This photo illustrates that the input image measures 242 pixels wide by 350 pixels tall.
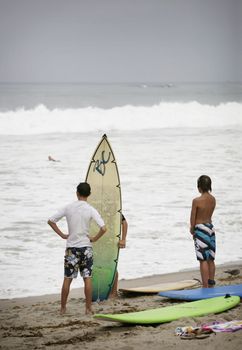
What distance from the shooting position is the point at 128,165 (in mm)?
10539

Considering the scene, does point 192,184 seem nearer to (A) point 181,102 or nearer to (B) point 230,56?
(B) point 230,56

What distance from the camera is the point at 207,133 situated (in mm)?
13492

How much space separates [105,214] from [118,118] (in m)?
12.5

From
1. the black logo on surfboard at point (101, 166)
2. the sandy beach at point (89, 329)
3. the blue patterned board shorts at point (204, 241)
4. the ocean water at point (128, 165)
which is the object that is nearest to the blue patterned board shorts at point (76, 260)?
the sandy beach at point (89, 329)

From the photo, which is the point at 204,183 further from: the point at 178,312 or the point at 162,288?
the point at 178,312

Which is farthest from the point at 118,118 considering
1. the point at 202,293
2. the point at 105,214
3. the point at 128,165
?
the point at 202,293

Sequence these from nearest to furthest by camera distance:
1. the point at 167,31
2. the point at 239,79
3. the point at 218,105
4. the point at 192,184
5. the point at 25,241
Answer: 1. the point at 25,241
2. the point at 192,184
3. the point at 239,79
4. the point at 167,31
5. the point at 218,105

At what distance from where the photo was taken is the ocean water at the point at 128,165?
16.7 feet

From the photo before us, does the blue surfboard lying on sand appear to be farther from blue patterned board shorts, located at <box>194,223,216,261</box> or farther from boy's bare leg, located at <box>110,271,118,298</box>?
boy's bare leg, located at <box>110,271,118,298</box>

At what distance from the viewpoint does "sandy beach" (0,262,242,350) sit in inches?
102

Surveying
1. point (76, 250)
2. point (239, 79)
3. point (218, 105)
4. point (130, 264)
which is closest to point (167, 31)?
point (239, 79)

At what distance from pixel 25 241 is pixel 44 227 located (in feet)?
1.84

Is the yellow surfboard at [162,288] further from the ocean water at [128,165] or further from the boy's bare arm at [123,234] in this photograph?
the ocean water at [128,165]

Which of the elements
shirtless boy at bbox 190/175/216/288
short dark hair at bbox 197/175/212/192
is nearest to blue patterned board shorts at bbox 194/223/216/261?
shirtless boy at bbox 190/175/216/288
